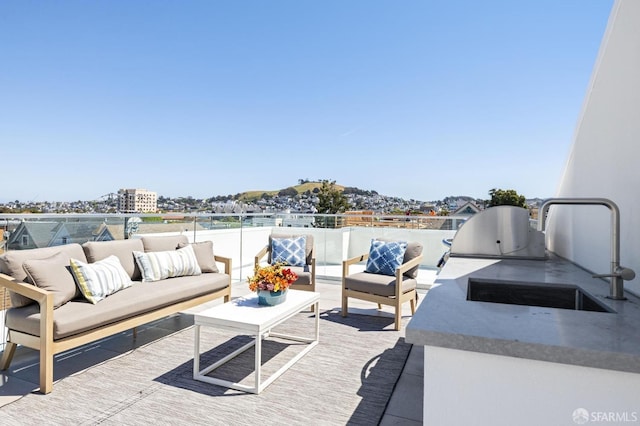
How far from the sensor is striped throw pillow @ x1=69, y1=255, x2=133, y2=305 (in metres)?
2.82

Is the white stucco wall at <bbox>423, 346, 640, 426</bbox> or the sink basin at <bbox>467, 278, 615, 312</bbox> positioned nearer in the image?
the white stucco wall at <bbox>423, 346, 640, 426</bbox>

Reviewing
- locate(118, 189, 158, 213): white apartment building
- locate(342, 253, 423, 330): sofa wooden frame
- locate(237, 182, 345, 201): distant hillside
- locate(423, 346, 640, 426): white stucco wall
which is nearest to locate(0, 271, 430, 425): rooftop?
locate(342, 253, 423, 330): sofa wooden frame

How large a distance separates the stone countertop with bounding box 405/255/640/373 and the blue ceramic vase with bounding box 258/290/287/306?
187cm

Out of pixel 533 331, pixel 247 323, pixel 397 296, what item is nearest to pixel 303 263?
pixel 397 296

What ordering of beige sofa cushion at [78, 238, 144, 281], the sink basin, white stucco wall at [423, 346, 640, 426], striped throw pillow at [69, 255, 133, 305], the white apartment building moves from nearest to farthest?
white stucco wall at [423, 346, 640, 426]
the sink basin
striped throw pillow at [69, 255, 133, 305]
beige sofa cushion at [78, 238, 144, 281]
the white apartment building

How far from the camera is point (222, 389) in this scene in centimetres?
247

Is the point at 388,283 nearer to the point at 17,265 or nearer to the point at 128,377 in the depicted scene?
the point at 128,377

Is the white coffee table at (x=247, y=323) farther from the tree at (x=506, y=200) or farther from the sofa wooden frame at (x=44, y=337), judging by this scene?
the tree at (x=506, y=200)

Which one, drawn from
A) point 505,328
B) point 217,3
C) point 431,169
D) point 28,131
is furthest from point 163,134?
point 505,328

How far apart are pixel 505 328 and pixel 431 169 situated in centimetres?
1535

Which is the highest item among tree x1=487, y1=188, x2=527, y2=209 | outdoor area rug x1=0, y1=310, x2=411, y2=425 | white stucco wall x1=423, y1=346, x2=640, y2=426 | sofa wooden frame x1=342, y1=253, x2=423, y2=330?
tree x1=487, y1=188, x2=527, y2=209

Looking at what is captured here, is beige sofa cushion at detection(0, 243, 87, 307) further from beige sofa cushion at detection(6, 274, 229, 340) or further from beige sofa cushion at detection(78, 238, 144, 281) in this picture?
beige sofa cushion at detection(78, 238, 144, 281)

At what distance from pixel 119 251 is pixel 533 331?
366cm

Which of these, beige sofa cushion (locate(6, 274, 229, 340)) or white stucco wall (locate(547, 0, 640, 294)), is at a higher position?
white stucco wall (locate(547, 0, 640, 294))
